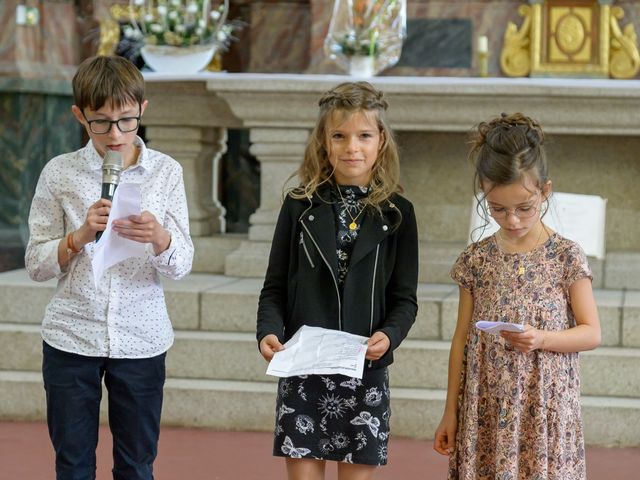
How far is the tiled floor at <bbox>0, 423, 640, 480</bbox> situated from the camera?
4.57m

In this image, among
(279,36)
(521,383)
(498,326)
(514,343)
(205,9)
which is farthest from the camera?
(279,36)

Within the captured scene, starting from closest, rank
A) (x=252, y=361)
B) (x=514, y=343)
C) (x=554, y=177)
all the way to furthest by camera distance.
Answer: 1. (x=514, y=343)
2. (x=252, y=361)
3. (x=554, y=177)

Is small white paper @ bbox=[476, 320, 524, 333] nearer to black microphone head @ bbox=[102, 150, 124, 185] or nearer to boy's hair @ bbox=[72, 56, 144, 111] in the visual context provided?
black microphone head @ bbox=[102, 150, 124, 185]

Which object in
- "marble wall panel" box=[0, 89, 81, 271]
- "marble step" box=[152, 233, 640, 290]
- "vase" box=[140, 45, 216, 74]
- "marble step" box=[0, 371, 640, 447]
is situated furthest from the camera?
"marble wall panel" box=[0, 89, 81, 271]

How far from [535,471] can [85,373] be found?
1.17m

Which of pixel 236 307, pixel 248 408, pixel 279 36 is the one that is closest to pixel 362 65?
pixel 236 307

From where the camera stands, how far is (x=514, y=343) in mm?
2902

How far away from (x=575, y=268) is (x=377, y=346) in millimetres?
519

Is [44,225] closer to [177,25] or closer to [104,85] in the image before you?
[104,85]

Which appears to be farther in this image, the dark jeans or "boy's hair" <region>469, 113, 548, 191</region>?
the dark jeans

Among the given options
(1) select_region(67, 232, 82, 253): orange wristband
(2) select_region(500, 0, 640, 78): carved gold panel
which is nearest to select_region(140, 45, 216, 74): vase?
(2) select_region(500, 0, 640, 78): carved gold panel

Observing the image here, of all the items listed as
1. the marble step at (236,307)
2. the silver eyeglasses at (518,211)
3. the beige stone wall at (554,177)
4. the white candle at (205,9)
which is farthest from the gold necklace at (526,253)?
the white candle at (205,9)

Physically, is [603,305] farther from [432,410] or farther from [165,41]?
[165,41]

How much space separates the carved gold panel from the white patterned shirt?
5.23m
